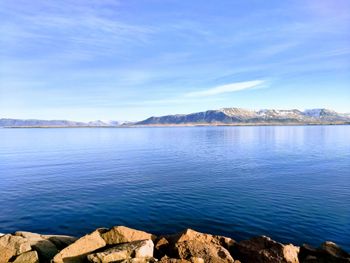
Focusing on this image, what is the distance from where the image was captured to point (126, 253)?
73.0ft

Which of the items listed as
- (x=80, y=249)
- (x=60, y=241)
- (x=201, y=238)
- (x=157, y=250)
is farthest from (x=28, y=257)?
(x=201, y=238)

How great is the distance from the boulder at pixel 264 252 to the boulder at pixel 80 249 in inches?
446

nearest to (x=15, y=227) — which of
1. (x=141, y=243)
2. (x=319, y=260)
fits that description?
(x=141, y=243)

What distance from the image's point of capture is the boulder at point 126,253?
2177 cm

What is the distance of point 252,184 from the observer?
173ft

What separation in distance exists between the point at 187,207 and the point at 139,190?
11896 mm

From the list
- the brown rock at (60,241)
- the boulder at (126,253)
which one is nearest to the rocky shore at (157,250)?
the boulder at (126,253)

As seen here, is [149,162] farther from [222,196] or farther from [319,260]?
[319,260]

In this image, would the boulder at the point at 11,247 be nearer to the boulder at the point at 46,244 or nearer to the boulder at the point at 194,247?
the boulder at the point at 46,244

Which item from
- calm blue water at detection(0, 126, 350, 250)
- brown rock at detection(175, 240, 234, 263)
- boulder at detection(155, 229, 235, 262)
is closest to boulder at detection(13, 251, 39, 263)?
calm blue water at detection(0, 126, 350, 250)

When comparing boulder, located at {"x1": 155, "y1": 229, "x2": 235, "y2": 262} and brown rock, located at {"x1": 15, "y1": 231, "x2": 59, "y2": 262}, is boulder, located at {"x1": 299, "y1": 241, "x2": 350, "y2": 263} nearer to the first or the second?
boulder, located at {"x1": 155, "y1": 229, "x2": 235, "y2": 262}

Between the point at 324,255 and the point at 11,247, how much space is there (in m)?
25.0

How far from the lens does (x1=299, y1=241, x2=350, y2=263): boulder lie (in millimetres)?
23094

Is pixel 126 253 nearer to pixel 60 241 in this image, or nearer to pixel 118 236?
pixel 118 236
